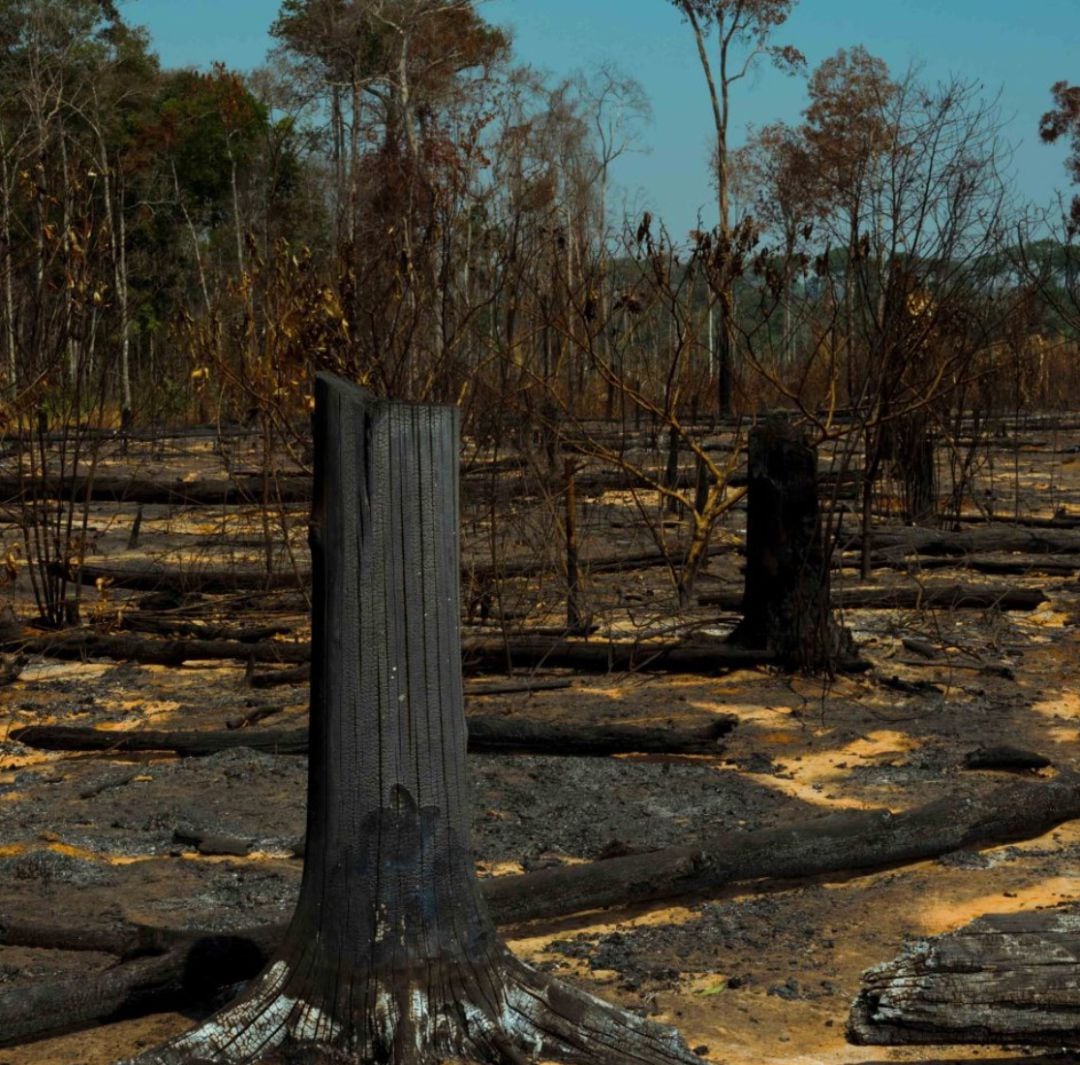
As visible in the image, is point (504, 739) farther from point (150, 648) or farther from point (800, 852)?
point (150, 648)

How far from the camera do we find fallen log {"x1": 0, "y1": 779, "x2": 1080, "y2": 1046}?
3.38 m

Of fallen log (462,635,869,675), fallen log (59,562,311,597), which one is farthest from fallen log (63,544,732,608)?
fallen log (462,635,869,675)

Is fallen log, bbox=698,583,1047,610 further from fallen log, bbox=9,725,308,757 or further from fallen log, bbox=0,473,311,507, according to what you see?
fallen log, bbox=0,473,311,507

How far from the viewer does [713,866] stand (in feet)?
13.9

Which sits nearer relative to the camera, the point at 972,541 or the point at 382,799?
the point at 382,799

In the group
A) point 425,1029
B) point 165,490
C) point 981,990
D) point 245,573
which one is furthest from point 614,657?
point 425,1029

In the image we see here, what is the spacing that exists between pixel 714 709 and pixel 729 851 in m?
2.59

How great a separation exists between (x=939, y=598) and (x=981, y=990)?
5840 mm

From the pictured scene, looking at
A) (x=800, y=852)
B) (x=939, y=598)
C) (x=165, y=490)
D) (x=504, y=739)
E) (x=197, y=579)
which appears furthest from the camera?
(x=165, y=490)

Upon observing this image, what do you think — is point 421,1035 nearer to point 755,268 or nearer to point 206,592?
point 755,268

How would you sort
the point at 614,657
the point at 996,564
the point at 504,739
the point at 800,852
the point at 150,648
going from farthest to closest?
the point at 996,564
the point at 150,648
the point at 614,657
the point at 504,739
the point at 800,852

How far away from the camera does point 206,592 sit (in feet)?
30.6

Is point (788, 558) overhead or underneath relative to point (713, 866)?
overhead

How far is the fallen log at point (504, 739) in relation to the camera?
19.6 ft
